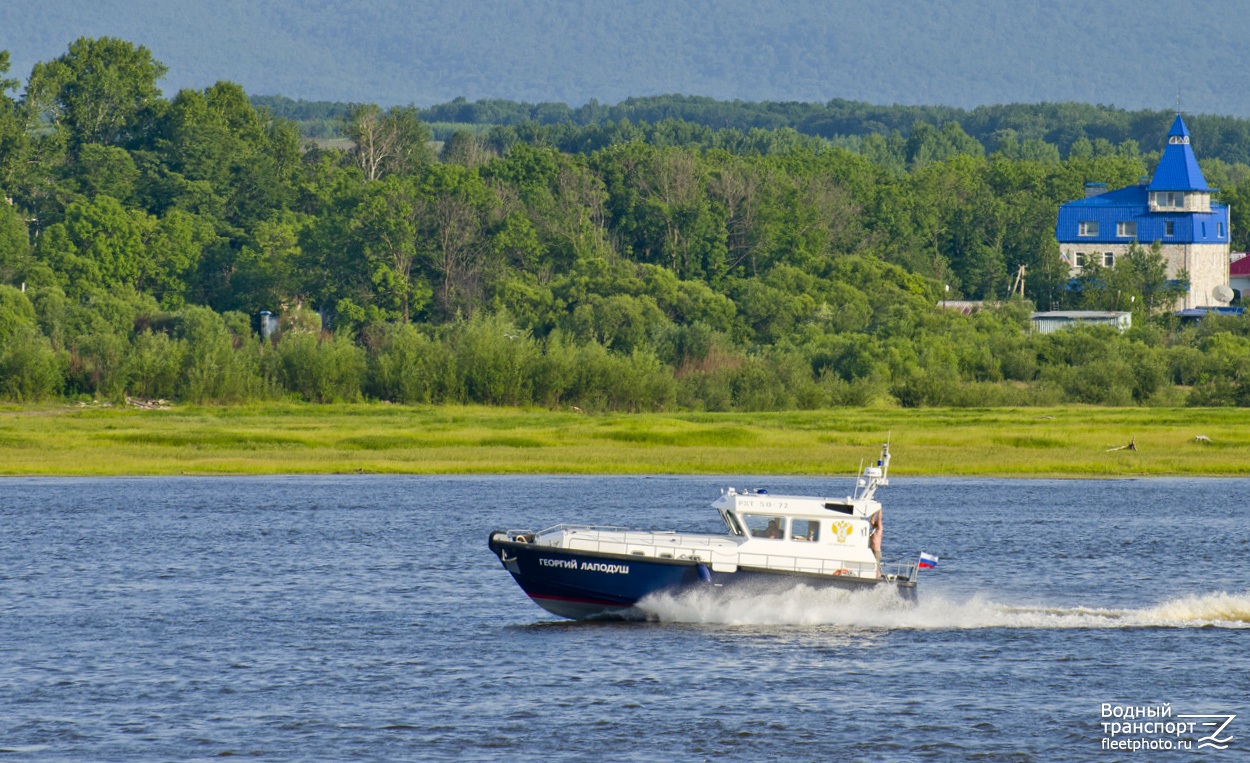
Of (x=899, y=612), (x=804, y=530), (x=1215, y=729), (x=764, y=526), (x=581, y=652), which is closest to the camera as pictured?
(x=1215, y=729)

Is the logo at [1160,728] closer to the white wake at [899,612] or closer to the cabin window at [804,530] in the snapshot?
the white wake at [899,612]

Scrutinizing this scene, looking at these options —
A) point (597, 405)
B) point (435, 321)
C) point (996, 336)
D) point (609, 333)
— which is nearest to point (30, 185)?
point (435, 321)

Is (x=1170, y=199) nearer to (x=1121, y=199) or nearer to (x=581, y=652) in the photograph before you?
(x=1121, y=199)

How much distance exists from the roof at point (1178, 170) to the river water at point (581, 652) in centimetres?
9576

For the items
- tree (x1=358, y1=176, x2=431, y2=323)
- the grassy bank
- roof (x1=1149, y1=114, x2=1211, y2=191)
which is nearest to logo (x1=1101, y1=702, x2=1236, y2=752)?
the grassy bank

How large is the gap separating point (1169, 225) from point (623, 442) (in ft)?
257

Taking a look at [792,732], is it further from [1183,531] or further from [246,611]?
[1183,531]

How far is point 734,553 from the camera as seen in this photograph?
4406 centimetres

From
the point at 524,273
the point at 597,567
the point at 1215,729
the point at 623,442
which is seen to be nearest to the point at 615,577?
the point at 597,567

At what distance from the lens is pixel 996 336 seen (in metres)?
135

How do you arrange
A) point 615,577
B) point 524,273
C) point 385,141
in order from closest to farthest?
point 615,577 < point 524,273 < point 385,141

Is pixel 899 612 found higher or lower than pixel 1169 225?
lower

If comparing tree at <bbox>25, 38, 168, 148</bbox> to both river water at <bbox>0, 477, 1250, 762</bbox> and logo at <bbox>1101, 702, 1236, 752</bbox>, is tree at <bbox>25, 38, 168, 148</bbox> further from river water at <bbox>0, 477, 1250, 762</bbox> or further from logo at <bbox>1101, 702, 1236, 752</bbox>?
logo at <bbox>1101, 702, 1236, 752</bbox>

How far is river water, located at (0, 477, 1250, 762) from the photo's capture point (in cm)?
3459
